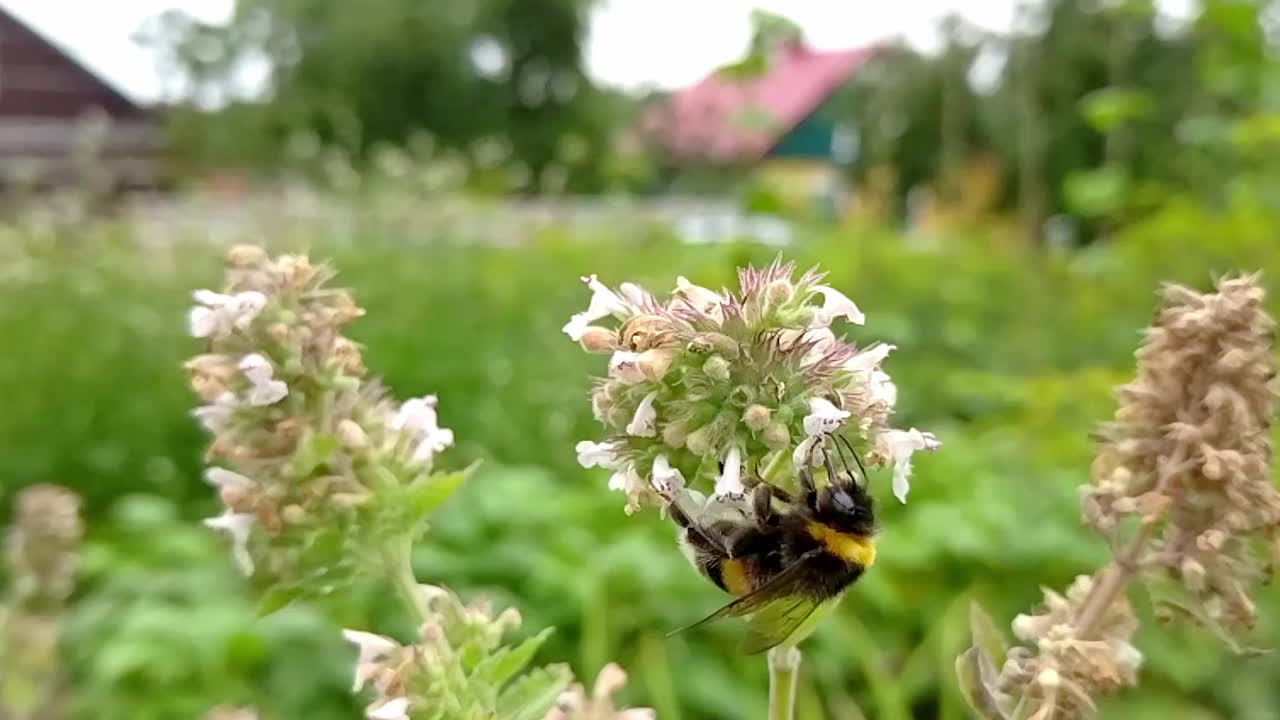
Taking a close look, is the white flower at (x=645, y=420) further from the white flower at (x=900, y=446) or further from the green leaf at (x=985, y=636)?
the green leaf at (x=985, y=636)

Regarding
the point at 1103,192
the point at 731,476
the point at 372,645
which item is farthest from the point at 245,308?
the point at 1103,192

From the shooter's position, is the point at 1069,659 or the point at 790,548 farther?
the point at 790,548

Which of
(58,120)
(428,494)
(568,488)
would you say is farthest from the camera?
(58,120)

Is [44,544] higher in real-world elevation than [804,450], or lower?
lower

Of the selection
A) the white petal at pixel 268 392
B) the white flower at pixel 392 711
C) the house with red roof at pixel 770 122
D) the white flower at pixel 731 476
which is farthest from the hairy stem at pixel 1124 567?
the house with red roof at pixel 770 122

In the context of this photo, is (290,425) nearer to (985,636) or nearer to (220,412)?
(220,412)

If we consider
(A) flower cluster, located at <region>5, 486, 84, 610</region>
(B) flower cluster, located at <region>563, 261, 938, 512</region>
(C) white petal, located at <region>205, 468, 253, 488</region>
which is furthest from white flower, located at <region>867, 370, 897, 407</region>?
(A) flower cluster, located at <region>5, 486, 84, 610</region>

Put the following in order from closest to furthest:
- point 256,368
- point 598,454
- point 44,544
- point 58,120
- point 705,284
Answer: point 598,454
point 256,368
point 44,544
point 705,284
point 58,120

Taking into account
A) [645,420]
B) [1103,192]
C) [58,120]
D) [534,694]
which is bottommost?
[58,120]
